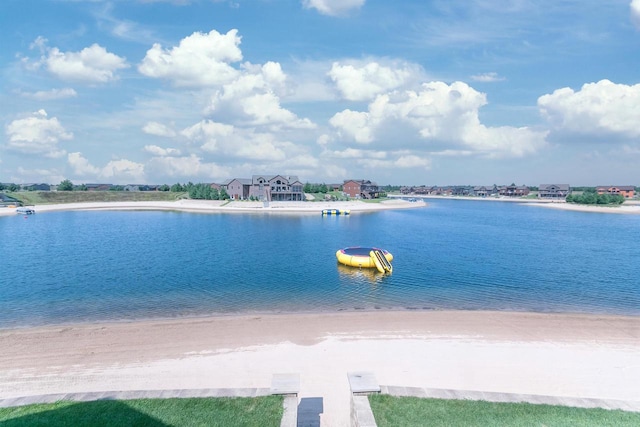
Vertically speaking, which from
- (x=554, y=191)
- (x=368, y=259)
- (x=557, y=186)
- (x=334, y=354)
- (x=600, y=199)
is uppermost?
(x=557, y=186)

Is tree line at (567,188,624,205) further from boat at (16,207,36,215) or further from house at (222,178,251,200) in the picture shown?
boat at (16,207,36,215)

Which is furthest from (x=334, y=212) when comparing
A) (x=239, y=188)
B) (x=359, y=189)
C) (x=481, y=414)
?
(x=481, y=414)

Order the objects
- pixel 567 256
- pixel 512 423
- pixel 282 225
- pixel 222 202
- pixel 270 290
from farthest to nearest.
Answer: pixel 222 202
pixel 282 225
pixel 567 256
pixel 270 290
pixel 512 423

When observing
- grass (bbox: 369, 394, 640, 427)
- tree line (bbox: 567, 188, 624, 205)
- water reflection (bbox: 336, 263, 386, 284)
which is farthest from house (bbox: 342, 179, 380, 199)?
grass (bbox: 369, 394, 640, 427)

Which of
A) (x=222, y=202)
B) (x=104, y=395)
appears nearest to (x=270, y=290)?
(x=104, y=395)

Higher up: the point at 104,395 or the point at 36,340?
the point at 104,395

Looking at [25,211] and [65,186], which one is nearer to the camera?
[25,211]

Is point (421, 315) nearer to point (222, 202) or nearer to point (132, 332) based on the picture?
point (132, 332)

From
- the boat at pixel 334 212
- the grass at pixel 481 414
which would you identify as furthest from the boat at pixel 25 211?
the grass at pixel 481 414

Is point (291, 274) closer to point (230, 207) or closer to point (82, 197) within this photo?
point (230, 207)
